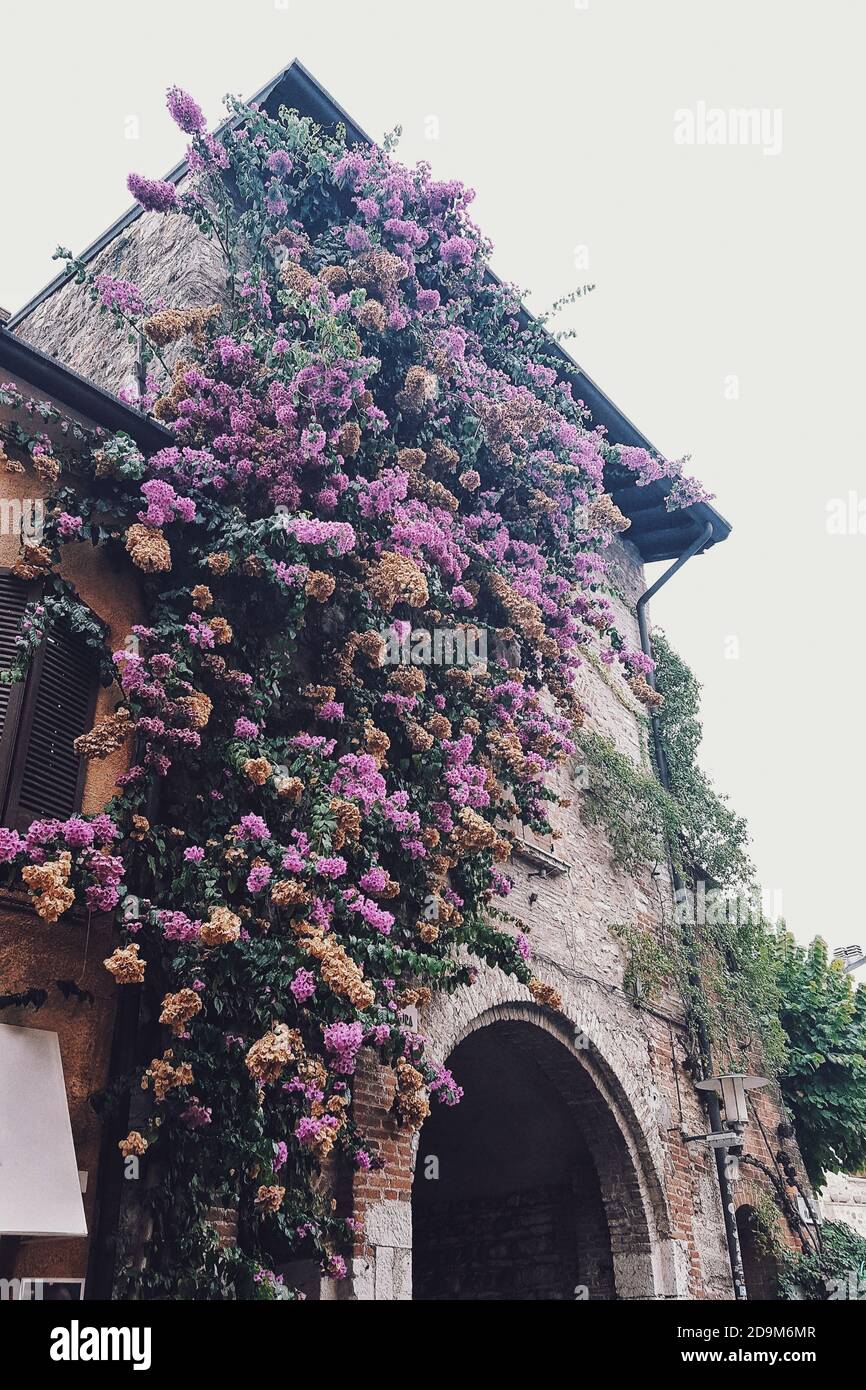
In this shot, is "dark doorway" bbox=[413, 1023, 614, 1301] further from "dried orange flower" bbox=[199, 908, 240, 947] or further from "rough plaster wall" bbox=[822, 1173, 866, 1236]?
"rough plaster wall" bbox=[822, 1173, 866, 1236]

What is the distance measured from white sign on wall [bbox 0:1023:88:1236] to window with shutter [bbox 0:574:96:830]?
3.22 ft

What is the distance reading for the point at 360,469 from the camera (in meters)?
6.76

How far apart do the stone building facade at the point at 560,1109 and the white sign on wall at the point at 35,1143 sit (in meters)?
3.05

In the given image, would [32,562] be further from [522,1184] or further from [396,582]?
[522,1184]

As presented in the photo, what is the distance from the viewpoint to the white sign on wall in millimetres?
3949

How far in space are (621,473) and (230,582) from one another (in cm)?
644

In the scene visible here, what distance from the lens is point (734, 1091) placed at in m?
8.88

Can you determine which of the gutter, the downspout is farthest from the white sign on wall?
the downspout

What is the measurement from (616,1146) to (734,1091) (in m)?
1.31

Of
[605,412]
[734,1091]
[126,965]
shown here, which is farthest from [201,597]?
[605,412]

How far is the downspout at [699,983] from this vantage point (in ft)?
28.4

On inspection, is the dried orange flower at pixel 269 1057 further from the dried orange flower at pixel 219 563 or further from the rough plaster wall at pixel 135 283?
the rough plaster wall at pixel 135 283
